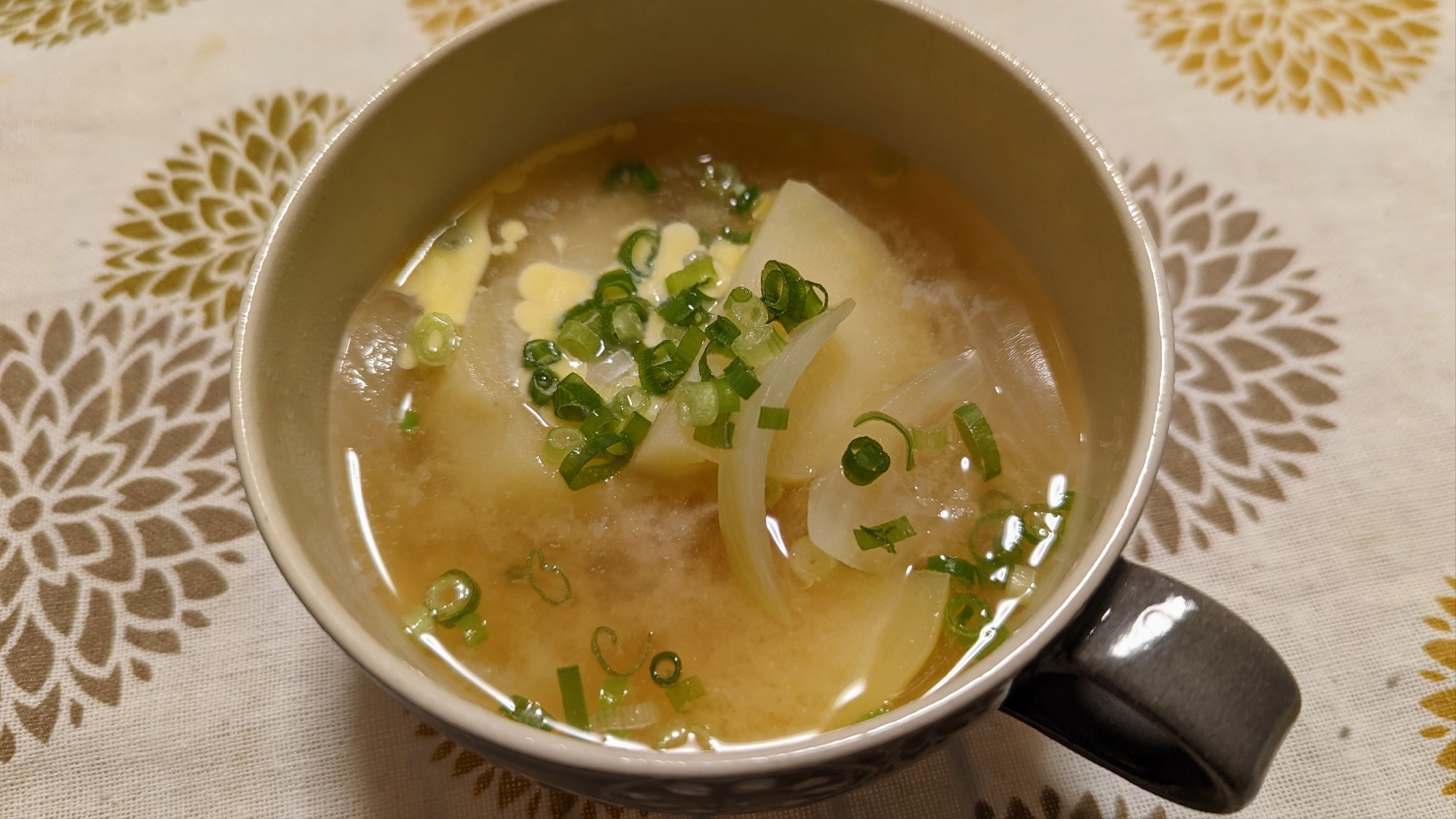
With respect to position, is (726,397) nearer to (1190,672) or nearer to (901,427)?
(901,427)

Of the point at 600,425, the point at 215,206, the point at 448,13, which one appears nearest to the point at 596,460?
the point at 600,425

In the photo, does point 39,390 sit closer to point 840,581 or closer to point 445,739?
point 445,739

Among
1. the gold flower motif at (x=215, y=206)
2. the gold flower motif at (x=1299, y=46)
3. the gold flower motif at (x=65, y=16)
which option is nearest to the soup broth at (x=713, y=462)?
the gold flower motif at (x=215, y=206)

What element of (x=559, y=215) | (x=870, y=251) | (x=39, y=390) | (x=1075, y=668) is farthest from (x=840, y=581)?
(x=39, y=390)

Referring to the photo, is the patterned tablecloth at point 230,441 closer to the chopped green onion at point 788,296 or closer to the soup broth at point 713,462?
the soup broth at point 713,462

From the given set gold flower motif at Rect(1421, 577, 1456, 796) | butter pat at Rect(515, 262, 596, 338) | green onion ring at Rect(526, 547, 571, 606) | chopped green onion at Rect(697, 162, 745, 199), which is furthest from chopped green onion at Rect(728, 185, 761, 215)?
gold flower motif at Rect(1421, 577, 1456, 796)
